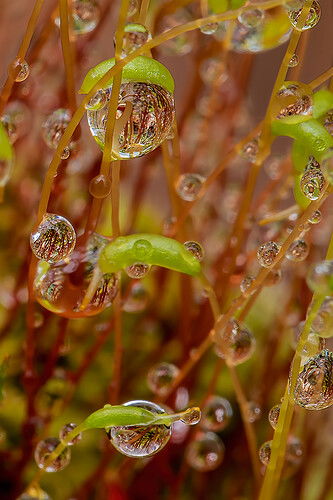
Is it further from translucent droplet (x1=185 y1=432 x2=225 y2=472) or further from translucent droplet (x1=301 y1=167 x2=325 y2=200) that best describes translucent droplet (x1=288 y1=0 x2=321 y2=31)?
translucent droplet (x1=185 y1=432 x2=225 y2=472)

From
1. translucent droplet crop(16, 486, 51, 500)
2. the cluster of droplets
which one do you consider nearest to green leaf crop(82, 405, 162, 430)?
the cluster of droplets

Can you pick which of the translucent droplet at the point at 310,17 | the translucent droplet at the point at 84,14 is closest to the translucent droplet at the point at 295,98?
the translucent droplet at the point at 310,17

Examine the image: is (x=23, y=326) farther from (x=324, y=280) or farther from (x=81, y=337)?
(x=324, y=280)

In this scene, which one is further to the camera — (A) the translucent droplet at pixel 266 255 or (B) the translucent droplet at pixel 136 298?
(B) the translucent droplet at pixel 136 298

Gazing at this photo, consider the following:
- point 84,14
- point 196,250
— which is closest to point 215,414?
point 196,250

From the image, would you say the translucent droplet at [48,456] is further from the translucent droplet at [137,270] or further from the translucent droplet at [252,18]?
the translucent droplet at [252,18]

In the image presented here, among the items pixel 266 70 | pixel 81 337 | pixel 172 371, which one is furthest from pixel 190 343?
pixel 266 70
